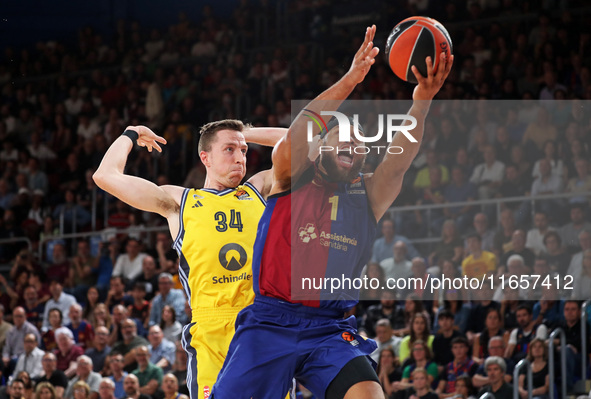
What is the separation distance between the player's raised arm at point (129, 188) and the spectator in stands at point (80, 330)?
22.9ft

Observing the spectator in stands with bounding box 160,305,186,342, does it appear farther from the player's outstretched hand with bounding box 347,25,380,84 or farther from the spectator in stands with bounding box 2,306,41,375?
the player's outstretched hand with bounding box 347,25,380,84

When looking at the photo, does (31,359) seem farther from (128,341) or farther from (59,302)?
(128,341)

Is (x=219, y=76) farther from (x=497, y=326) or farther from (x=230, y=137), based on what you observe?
(x=230, y=137)

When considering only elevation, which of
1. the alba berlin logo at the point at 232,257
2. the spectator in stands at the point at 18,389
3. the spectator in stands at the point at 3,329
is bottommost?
the spectator in stands at the point at 18,389

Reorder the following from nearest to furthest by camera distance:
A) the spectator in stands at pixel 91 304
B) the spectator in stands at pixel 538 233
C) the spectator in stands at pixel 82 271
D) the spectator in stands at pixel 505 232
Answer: the spectator in stands at pixel 538 233 < the spectator in stands at pixel 505 232 < the spectator in stands at pixel 91 304 < the spectator in stands at pixel 82 271

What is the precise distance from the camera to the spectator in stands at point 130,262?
520 inches

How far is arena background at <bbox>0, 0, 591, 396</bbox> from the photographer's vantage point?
1052 cm

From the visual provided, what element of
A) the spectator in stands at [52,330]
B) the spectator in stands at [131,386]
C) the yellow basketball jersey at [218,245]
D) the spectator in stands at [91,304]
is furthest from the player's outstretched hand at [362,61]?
the spectator in stands at [91,304]

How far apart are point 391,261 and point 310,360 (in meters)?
6.40

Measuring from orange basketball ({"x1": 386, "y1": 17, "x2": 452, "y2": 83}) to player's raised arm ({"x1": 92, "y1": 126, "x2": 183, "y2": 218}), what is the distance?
5.45ft

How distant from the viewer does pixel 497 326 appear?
9344 millimetres

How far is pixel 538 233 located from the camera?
10094 mm

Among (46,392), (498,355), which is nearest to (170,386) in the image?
(46,392)

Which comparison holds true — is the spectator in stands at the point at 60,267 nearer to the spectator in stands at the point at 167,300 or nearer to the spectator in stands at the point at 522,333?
the spectator in stands at the point at 167,300
